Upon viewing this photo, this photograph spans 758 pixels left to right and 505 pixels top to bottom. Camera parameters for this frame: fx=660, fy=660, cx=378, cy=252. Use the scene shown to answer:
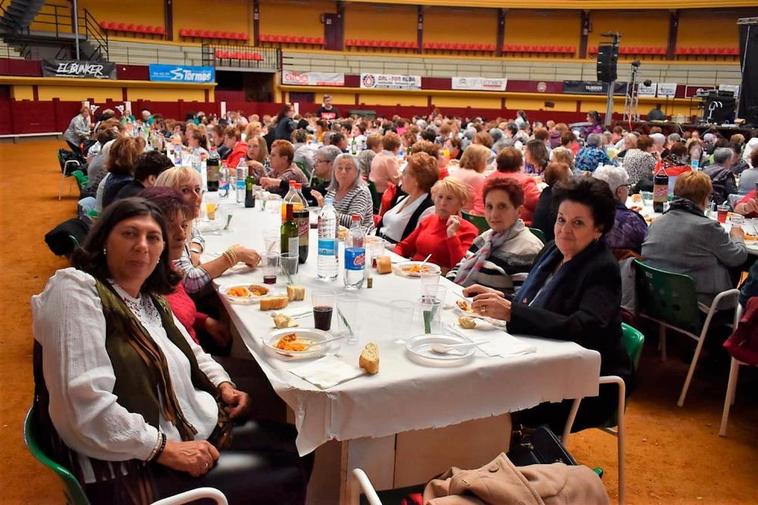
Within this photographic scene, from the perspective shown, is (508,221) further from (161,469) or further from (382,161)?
(382,161)

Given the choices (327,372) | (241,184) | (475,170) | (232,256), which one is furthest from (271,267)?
(475,170)

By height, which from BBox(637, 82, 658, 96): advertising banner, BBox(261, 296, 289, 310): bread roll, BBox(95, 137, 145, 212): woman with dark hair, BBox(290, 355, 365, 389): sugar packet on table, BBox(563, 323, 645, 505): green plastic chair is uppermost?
BBox(637, 82, 658, 96): advertising banner

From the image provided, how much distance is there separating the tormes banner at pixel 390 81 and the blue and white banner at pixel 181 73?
6102mm

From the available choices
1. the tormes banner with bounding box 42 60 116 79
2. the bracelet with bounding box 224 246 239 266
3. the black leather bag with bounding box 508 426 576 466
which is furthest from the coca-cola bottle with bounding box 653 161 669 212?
the tormes banner with bounding box 42 60 116 79

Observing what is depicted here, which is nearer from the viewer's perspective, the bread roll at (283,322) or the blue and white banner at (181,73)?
the bread roll at (283,322)

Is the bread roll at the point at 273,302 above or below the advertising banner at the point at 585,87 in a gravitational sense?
below

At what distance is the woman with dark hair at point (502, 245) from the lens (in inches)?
141

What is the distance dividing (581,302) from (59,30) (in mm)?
25642

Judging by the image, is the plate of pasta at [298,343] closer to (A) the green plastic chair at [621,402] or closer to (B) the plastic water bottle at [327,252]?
(B) the plastic water bottle at [327,252]

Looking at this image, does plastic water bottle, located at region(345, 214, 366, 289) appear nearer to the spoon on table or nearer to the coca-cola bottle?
the spoon on table

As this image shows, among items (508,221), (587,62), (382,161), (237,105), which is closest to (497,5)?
(587,62)

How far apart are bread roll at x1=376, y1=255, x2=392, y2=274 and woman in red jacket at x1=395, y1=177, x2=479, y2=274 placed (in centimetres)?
78

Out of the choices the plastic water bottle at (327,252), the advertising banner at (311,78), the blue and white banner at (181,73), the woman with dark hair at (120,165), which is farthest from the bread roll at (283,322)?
the advertising banner at (311,78)

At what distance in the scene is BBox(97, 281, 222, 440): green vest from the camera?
1.98m
